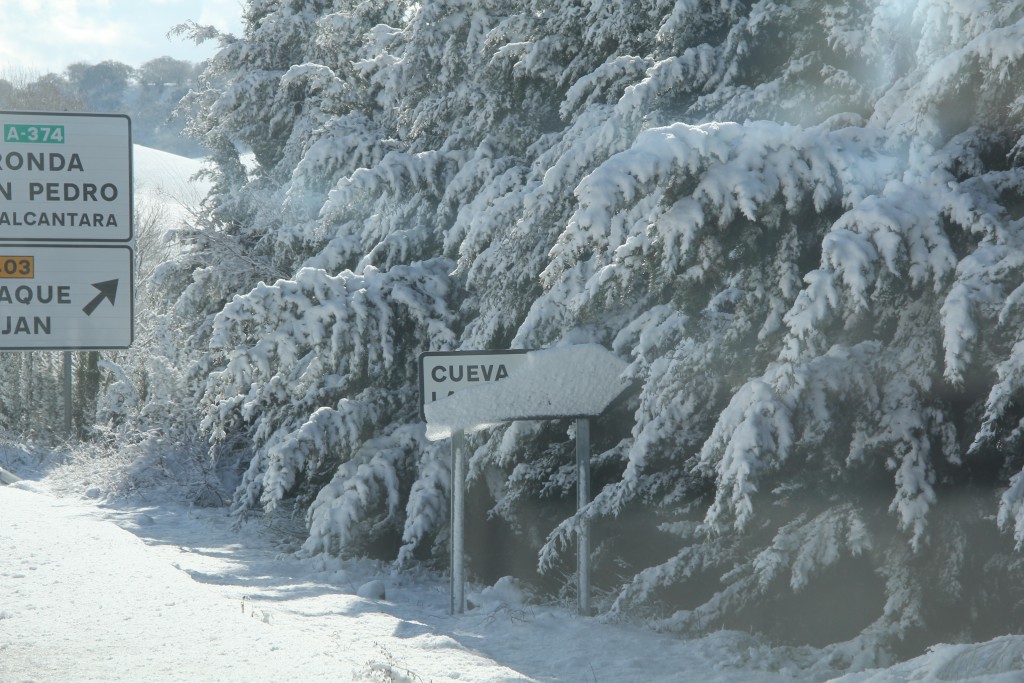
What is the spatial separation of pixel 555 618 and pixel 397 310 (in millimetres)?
3634

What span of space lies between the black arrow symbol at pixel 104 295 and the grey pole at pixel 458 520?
123 inches

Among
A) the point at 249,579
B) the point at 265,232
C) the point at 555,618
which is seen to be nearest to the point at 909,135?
the point at 555,618

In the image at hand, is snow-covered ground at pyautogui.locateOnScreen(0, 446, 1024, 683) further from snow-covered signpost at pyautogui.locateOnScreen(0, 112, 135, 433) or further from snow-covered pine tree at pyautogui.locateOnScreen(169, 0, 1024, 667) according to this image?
snow-covered signpost at pyautogui.locateOnScreen(0, 112, 135, 433)

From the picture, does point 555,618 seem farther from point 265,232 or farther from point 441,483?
point 265,232

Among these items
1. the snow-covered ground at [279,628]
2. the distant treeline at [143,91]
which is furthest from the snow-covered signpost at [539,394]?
the distant treeline at [143,91]

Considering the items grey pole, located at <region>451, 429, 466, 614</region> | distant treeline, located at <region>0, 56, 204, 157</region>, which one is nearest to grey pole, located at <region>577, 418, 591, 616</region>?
grey pole, located at <region>451, 429, 466, 614</region>

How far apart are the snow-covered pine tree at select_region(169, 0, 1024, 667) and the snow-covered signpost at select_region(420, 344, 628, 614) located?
1.28 feet

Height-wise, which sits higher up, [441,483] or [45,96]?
[45,96]

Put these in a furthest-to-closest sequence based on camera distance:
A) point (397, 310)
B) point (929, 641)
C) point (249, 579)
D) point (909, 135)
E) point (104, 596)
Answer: point (397, 310), point (249, 579), point (104, 596), point (929, 641), point (909, 135)

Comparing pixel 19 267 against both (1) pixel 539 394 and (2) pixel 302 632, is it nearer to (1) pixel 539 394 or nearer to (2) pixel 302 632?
(2) pixel 302 632

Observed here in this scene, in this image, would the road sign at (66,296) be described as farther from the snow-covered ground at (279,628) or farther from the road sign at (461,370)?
the road sign at (461,370)

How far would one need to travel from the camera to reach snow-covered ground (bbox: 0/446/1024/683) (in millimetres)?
5402

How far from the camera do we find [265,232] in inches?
587

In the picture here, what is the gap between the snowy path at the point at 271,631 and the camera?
5613mm
